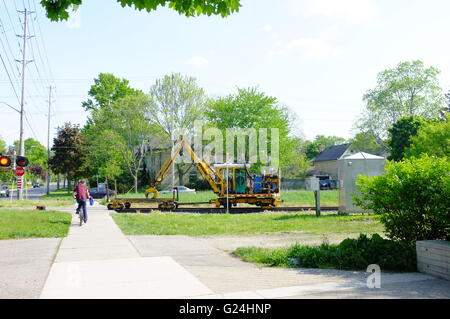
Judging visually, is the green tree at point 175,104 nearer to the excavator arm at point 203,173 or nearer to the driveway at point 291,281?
the excavator arm at point 203,173

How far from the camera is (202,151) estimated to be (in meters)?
51.3

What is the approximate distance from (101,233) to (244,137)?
128ft

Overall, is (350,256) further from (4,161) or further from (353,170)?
(353,170)

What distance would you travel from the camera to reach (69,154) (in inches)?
2250

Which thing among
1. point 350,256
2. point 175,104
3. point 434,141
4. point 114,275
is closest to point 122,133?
point 175,104

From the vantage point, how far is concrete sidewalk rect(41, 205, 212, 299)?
555 cm

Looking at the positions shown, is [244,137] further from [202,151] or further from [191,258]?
[191,258]

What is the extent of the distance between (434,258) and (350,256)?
1400 millimetres

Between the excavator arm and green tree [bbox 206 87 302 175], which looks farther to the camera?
green tree [bbox 206 87 302 175]

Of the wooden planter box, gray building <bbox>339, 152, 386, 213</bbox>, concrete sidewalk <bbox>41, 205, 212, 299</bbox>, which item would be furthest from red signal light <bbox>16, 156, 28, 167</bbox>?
the wooden planter box

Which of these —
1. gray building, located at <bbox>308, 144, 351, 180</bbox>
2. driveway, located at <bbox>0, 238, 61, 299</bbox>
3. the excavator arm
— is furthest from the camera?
gray building, located at <bbox>308, 144, 351, 180</bbox>

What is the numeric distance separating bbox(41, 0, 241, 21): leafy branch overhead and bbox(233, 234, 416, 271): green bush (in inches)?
176

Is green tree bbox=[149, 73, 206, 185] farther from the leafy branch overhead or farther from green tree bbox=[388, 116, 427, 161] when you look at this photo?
the leafy branch overhead
